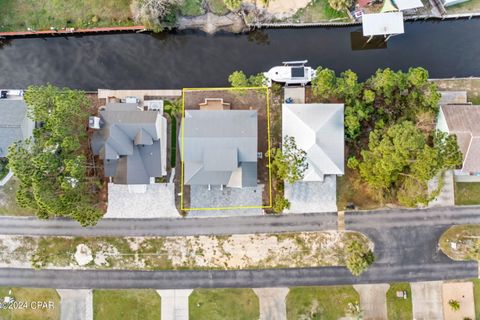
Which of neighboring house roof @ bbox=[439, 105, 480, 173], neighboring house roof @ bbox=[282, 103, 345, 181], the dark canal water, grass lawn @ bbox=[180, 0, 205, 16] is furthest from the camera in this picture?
the dark canal water

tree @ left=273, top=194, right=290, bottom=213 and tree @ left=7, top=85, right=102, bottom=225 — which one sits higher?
tree @ left=7, top=85, right=102, bottom=225

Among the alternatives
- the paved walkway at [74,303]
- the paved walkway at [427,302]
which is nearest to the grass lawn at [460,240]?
the paved walkway at [427,302]

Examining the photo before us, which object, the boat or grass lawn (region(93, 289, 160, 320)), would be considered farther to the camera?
grass lawn (region(93, 289, 160, 320))

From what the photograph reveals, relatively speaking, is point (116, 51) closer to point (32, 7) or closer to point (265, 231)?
point (32, 7)

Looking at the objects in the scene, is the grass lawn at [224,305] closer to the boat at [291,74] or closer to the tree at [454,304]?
the tree at [454,304]

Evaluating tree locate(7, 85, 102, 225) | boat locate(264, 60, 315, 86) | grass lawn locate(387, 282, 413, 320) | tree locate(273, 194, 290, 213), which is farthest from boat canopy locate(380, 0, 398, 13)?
tree locate(7, 85, 102, 225)

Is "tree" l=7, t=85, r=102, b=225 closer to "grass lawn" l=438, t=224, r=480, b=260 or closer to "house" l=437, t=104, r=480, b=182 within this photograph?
"grass lawn" l=438, t=224, r=480, b=260

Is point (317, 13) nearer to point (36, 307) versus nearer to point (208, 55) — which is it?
point (208, 55)

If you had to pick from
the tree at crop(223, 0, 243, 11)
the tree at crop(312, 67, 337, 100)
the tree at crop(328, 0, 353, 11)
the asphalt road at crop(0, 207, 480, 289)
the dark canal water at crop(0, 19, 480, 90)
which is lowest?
the asphalt road at crop(0, 207, 480, 289)
